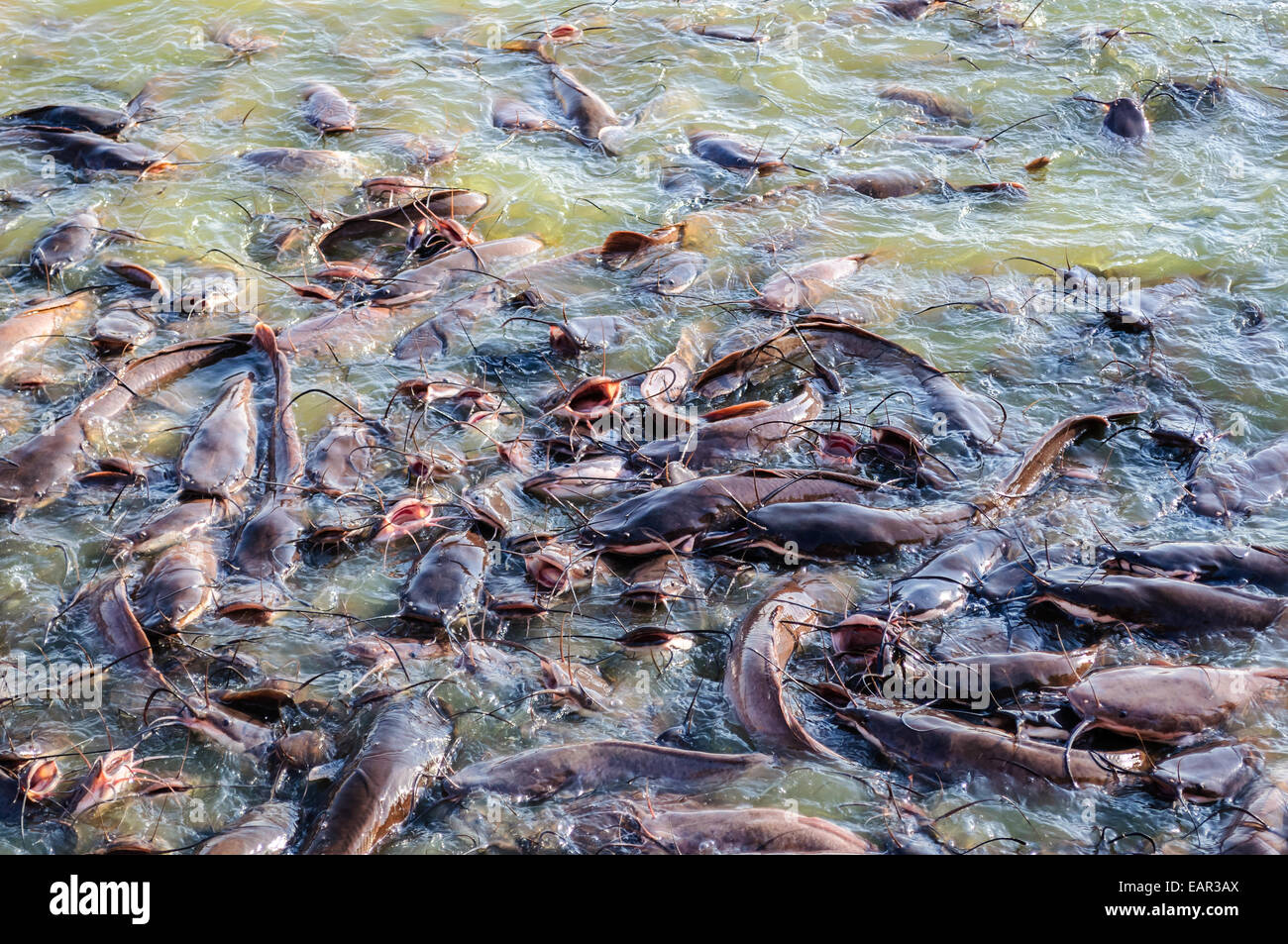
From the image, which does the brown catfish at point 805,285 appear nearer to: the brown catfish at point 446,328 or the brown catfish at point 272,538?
the brown catfish at point 446,328

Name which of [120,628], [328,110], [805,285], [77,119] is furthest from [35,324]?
[805,285]

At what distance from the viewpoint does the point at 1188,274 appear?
635 cm

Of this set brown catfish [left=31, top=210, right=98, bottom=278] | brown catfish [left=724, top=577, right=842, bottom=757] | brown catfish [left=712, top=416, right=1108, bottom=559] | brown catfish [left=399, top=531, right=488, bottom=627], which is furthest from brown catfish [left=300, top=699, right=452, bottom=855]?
Answer: brown catfish [left=31, top=210, right=98, bottom=278]

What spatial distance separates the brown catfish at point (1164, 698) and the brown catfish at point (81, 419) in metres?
4.18

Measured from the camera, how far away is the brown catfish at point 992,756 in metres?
3.50

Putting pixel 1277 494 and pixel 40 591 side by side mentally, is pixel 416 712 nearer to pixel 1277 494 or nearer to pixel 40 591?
pixel 40 591

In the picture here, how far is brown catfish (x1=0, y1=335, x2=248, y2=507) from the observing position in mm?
4516

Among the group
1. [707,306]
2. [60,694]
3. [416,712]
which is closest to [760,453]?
[707,306]

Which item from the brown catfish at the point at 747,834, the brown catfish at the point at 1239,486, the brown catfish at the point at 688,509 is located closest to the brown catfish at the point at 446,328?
the brown catfish at the point at 688,509

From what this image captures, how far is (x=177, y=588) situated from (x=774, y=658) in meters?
2.23

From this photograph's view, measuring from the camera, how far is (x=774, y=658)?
381cm

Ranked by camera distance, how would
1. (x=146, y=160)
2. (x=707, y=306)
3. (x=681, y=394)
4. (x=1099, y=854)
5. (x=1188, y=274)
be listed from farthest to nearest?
1. (x=146, y=160)
2. (x=1188, y=274)
3. (x=707, y=306)
4. (x=681, y=394)
5. (x=1099, y=854)

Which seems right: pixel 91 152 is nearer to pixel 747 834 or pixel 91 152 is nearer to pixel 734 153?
pixel 734 153
